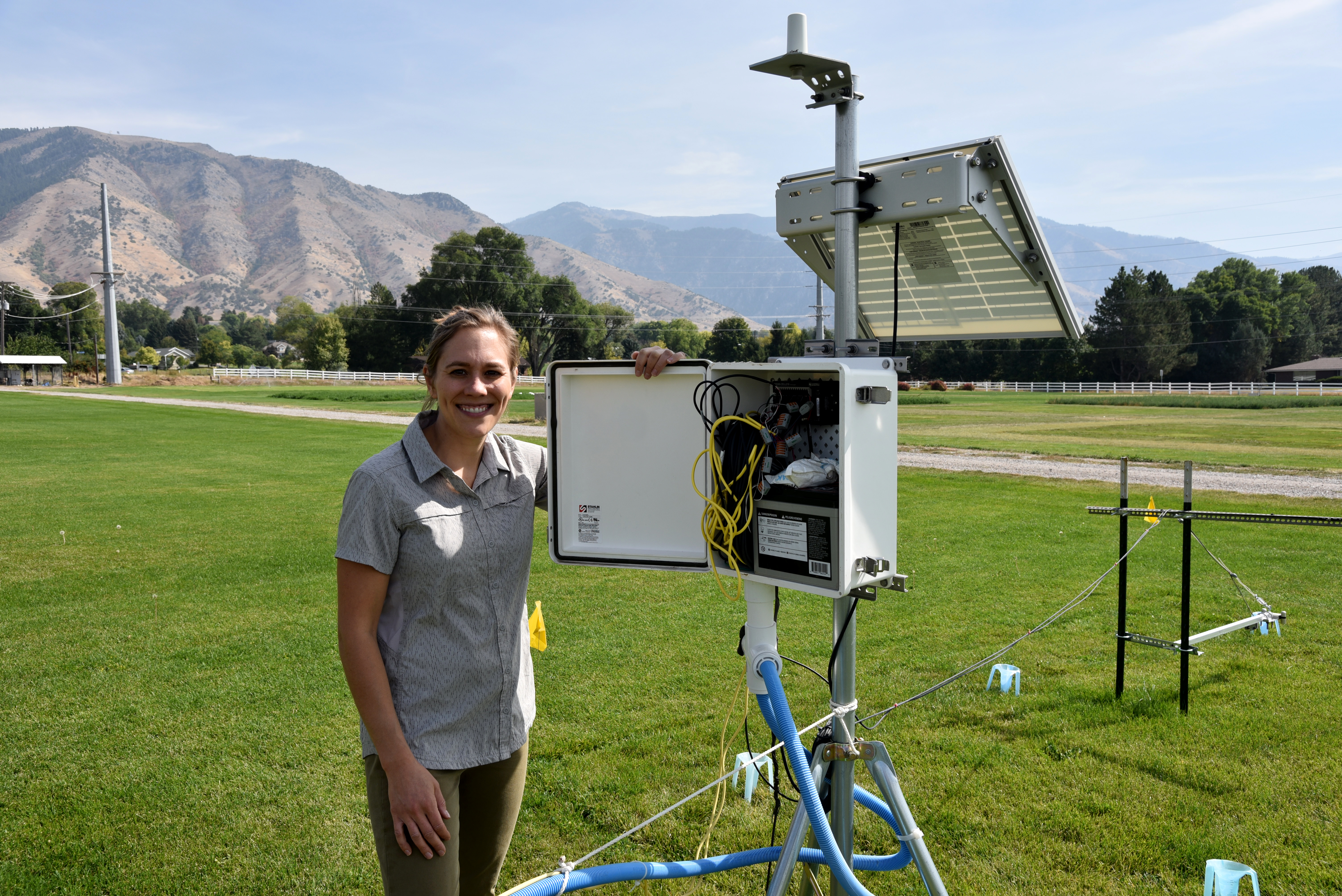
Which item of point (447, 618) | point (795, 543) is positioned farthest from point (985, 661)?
point (447, 618)

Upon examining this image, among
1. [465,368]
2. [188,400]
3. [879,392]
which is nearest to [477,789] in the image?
[465,368]

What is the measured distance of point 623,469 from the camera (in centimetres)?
264

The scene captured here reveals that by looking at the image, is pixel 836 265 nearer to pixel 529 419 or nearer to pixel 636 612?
pixel 636 612

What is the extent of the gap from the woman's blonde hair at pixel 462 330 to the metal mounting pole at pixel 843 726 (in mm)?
1174

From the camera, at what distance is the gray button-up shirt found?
2.09 meters

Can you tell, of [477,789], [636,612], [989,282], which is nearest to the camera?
[477,789]

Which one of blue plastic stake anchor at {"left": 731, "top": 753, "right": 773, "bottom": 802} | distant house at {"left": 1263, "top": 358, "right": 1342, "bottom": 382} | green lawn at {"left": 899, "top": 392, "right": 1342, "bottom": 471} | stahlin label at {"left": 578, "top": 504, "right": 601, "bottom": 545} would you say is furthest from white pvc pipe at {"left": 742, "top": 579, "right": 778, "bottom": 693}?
distant house at {"left": 1263, "top": 358, "right": 1342, "bottom": 382}

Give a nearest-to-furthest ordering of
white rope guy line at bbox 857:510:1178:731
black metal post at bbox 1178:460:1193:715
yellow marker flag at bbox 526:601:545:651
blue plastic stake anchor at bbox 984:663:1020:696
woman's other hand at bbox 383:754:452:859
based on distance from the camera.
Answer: woman's other hand at bbox 383:754:452:859 → yellow marker flag at bbox 526:601:545:651 → white rope guy line at bbox 857:510:1178:731 → black metal post at bbox 1178:460:1193:715 → blue plastic stake anchor at bbox 984:663:1020:696

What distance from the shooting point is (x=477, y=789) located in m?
2.35

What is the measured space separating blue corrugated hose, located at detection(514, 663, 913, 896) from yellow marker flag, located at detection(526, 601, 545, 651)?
0.74 meters

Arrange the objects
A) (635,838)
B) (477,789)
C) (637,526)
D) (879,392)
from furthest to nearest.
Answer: (635,838), (637,526), (477,789), (879,392)

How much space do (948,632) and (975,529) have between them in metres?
4.64

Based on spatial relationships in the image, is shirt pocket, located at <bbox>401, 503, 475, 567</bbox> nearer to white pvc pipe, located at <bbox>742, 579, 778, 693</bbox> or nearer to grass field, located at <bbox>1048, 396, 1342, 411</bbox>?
white pvc pipe, located at <bbox>742, 579, 778, 693</bbox>

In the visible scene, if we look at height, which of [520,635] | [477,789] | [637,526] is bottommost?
[477,789]
